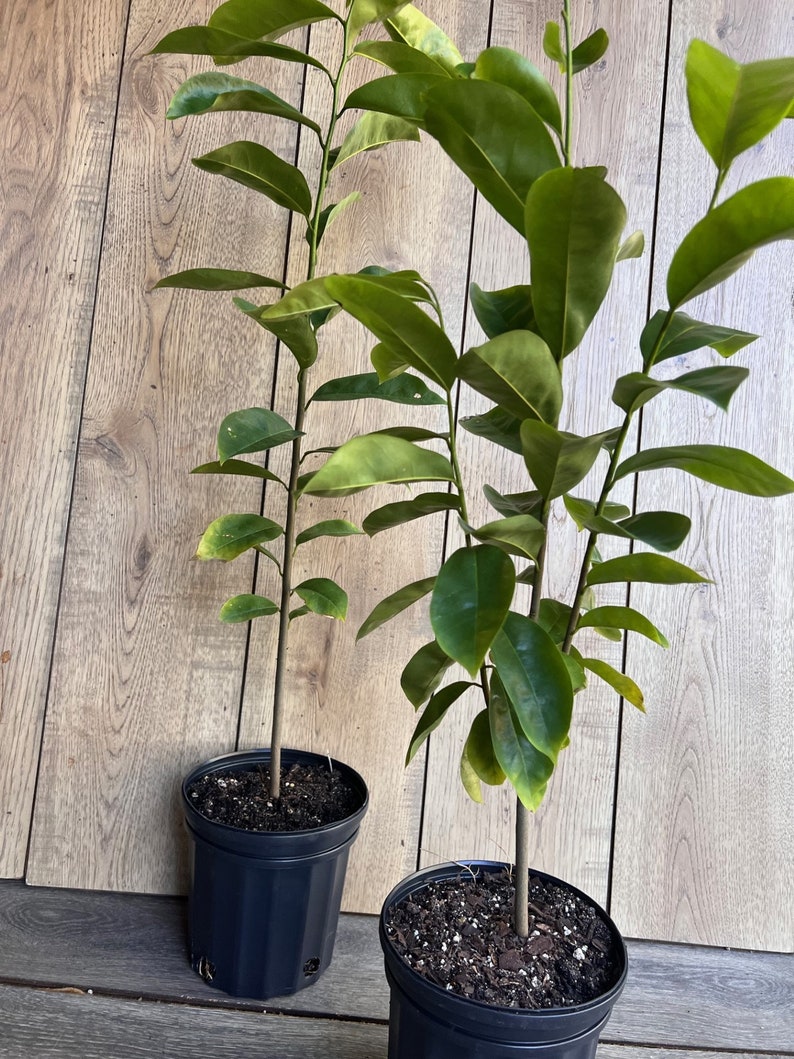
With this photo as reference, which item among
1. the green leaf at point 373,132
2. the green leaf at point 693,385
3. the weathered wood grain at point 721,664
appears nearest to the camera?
the green leaf at point 693,385

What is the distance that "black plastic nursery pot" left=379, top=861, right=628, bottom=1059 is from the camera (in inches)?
28.4

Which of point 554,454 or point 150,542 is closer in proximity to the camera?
point 554,454

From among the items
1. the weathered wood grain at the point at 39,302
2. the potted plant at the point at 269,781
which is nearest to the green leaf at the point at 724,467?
the potted plant at the point at 269,781

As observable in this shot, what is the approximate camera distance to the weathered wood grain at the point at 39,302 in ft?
4.15

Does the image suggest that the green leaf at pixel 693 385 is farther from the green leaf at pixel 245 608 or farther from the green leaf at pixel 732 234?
the green leaf at pixel 245 608

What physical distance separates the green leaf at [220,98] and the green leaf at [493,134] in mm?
347

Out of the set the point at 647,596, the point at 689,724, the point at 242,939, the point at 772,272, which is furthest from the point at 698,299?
the point at 242,939

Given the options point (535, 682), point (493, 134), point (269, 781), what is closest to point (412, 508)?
point (535, 682)

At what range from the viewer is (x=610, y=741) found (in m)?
1.25

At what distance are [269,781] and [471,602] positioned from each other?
0.63 meters

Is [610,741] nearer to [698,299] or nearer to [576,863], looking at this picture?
[576,863]

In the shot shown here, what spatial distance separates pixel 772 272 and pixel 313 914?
117 cm

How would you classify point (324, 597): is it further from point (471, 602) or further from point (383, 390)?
point (471, 602)

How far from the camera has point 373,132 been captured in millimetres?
1017
